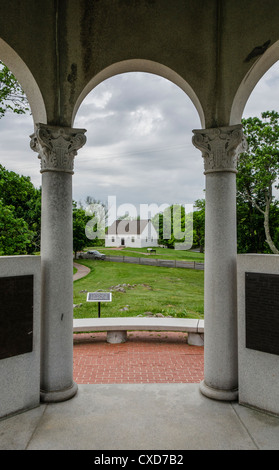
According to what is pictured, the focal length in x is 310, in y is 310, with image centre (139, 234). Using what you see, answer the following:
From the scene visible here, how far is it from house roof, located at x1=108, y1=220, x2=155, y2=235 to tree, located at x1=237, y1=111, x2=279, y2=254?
61329mm

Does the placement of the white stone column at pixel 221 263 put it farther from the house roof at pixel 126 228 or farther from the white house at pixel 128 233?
the house roof at pixel 126 228

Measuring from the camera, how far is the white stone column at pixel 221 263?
5480mm

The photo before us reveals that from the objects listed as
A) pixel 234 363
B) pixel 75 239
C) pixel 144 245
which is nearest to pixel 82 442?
pixel 234 363

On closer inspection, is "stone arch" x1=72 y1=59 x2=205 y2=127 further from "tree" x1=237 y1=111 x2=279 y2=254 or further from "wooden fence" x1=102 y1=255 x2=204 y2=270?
"wooden fence" x1=102 y1=255 x2=204 y2=270

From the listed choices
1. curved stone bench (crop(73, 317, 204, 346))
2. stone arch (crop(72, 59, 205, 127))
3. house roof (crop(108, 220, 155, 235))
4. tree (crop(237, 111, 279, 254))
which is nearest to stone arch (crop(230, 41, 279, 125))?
stone arch (crop(72, 59, 205, 127))

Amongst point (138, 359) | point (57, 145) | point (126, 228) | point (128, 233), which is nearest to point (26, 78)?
point (57, 145)

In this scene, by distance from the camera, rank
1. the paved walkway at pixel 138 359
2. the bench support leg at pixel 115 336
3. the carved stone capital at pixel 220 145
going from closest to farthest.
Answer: the carved stone capital at pixel 220 145 < the paved walkway at pixel 138 359 < the bench support leg at pixel 115 336

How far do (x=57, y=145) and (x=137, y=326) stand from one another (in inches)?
210

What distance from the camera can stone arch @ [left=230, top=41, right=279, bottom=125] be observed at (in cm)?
534

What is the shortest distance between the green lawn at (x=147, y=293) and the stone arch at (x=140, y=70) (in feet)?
30.0

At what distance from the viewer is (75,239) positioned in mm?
38594

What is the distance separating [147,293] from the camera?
845 inches

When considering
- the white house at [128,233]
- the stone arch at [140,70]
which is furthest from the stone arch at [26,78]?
the white house at [128,233]

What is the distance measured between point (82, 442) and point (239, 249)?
25.3 m
